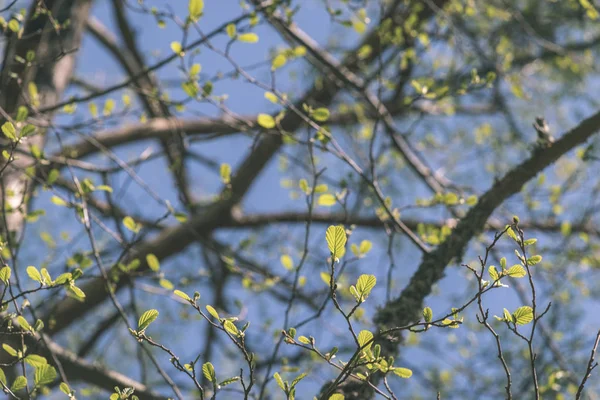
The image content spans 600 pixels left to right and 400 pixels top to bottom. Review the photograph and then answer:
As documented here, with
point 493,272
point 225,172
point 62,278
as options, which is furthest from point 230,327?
Result: point 225,172

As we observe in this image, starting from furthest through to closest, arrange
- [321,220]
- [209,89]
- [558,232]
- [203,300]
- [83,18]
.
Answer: [203,300]
[321,220]
[558,232]
[83,18]
[209,89]

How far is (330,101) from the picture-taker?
4.09 meters

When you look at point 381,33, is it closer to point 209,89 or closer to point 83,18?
point 209,89

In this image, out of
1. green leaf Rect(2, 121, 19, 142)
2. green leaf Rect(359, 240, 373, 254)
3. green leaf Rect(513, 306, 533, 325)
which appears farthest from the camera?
green leaf Rect(359, 240, 373, 254)

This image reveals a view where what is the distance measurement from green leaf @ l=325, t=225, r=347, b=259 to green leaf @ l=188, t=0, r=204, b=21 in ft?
4.15

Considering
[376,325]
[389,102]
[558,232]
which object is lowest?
[376,325]

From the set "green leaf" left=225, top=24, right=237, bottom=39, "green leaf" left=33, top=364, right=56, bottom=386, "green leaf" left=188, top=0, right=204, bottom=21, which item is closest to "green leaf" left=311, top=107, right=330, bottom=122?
"green leaf" left=225, top=24, right=237, bottom=39

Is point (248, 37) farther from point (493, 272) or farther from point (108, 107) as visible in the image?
point (493, 272)

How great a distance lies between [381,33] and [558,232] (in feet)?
7.31

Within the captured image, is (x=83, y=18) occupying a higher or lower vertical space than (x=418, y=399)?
higher

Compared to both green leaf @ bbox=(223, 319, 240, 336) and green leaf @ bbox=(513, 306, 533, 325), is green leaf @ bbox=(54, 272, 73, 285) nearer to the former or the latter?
green leaf @ bbox=(223, 319, 240, 336)

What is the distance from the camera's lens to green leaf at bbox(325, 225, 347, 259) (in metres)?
1.12

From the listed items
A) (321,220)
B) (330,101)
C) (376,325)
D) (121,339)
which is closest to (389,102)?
(330,101)

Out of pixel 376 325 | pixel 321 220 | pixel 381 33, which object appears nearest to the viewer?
pixel 376 325
